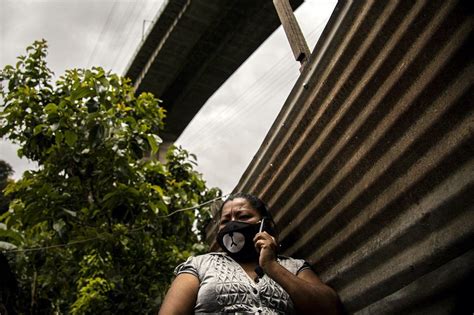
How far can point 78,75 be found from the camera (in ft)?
11.5

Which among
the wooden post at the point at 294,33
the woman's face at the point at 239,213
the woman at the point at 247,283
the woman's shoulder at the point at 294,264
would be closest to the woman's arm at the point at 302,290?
the woman at the point at 247,283

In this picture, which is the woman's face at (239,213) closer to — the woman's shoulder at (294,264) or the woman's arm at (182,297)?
the woman's shoulder at (294,264)

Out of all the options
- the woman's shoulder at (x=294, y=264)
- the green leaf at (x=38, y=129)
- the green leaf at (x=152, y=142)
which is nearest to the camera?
the woman's shoulder at (x=294, y=264)

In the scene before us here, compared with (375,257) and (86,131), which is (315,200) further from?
(86,131)

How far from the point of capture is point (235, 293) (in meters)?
1.72

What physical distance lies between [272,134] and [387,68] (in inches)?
41.2

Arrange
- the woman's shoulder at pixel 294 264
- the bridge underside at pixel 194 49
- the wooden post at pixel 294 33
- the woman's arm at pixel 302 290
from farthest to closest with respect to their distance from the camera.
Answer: the bridge underside at pixel 194 49 < the wooden post at pixel 294 33 < the woman's shoulder at pixel 294 264 < the woman's arm at pixel 302 290

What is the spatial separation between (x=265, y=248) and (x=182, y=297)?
46 centimetres

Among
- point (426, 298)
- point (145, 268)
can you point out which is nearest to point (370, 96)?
point (426, 298)

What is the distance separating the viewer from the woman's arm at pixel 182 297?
1.72 meters

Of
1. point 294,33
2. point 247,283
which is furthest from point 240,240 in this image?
point 294,33

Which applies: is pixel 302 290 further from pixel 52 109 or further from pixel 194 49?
pixel 194 49

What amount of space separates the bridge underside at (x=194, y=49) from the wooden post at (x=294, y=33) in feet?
17.2

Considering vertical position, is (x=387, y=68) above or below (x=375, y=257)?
above
